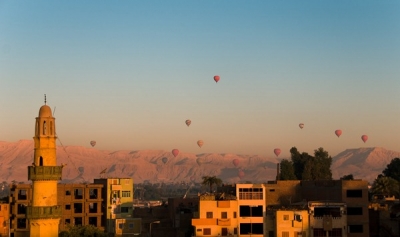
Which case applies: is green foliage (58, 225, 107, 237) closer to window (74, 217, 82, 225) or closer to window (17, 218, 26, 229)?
window (17, 218, 26, 229)

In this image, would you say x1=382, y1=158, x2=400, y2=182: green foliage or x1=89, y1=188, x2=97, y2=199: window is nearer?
x1=89, y1=188, x2=97, y2=199: window

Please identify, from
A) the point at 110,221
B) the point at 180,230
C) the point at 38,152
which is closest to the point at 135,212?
the point at 110,221

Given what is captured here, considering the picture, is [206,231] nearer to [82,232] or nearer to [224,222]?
[224,222]

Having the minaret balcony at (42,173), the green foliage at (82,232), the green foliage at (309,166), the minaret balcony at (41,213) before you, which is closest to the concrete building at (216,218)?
the green foliage at (82,232)

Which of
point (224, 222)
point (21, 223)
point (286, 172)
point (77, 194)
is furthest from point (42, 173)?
point (286, 172)

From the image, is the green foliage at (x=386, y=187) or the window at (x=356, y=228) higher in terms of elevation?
the green foliage at (x=386, y=187)

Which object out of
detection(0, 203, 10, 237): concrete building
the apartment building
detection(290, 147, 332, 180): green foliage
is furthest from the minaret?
detection(290, 147, 332, 180): green foliage

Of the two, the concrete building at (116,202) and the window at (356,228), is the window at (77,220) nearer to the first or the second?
the concrete building at (116,202)
